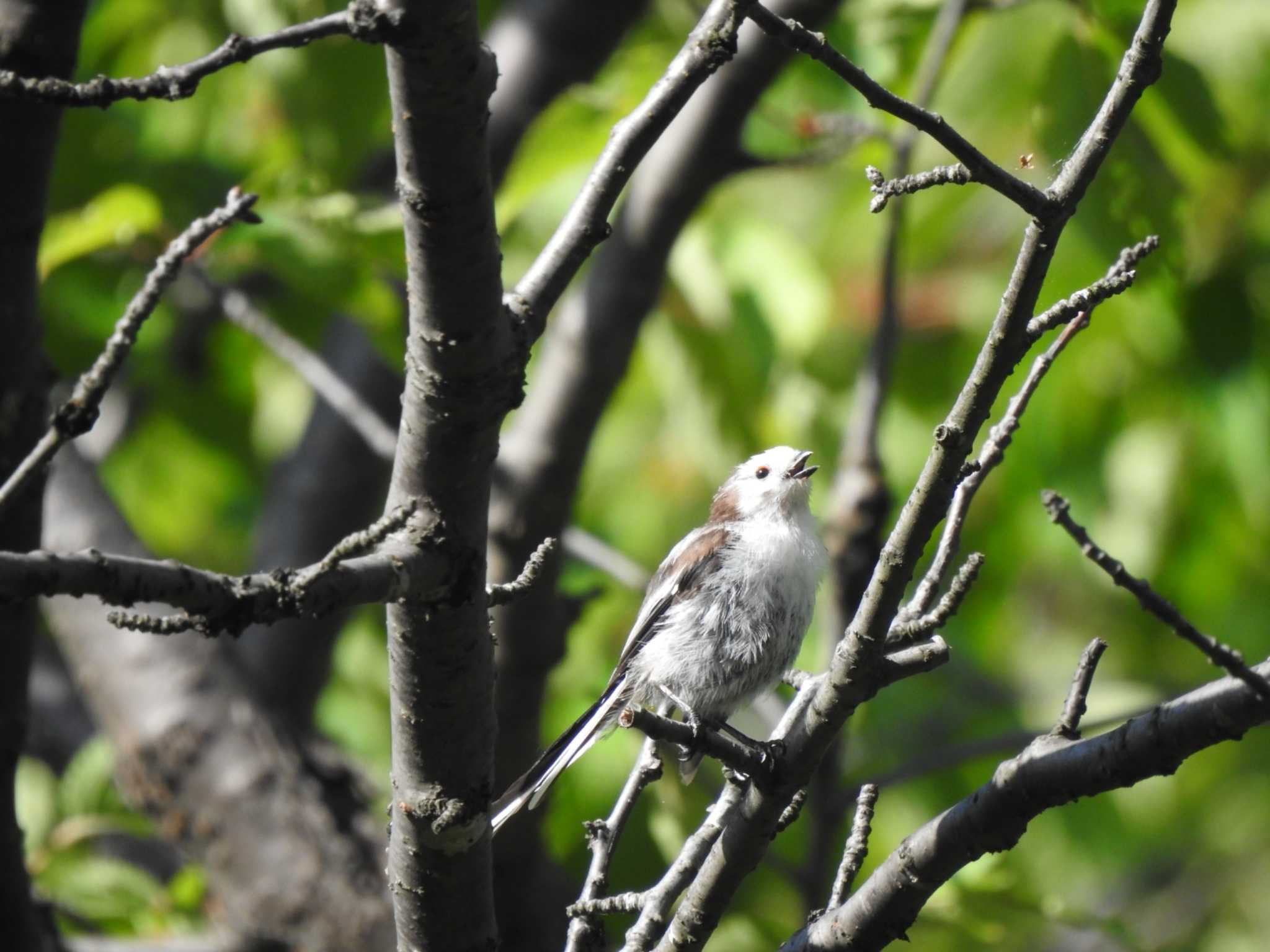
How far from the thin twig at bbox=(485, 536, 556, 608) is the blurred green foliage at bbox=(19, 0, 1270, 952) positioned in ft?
3.46

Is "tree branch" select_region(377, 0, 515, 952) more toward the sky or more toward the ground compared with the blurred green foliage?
more toward the ground

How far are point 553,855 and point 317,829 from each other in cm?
89

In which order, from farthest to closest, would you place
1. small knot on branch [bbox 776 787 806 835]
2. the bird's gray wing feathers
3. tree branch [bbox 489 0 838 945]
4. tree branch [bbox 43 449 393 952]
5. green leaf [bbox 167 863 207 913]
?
green leaf [bbox 167 863 207 913] → tree branch [bbox 43 449 393 952] → tree branch [bbox 489 0 838 945] → the bird's gray wing feathers → small knot on branch [bbox 776 787 806 835]

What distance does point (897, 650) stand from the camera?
240cm

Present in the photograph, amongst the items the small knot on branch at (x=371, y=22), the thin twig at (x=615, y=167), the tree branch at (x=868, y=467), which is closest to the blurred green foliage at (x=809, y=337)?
the tree branch at (x=868, y=467)

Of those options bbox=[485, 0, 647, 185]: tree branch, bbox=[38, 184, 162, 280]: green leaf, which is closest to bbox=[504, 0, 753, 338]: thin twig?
bbox=[38, 184, 162, 280]: green leaf

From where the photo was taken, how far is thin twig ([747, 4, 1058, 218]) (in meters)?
1.84

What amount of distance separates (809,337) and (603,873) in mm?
2459

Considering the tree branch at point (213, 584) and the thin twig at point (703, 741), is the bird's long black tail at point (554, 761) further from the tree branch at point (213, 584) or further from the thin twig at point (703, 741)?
the tree branch at point (213, 584)

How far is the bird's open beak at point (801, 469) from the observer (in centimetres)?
439

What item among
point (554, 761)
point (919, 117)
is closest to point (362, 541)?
point (919, 117)

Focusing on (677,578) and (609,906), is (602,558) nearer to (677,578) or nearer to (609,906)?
(677,578)

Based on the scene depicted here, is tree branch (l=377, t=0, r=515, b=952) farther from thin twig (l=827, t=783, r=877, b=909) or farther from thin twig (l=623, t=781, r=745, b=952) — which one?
thin twig (l=827, t=783, r=877, b=909)

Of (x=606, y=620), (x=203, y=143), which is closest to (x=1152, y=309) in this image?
(x=606, y=620)
